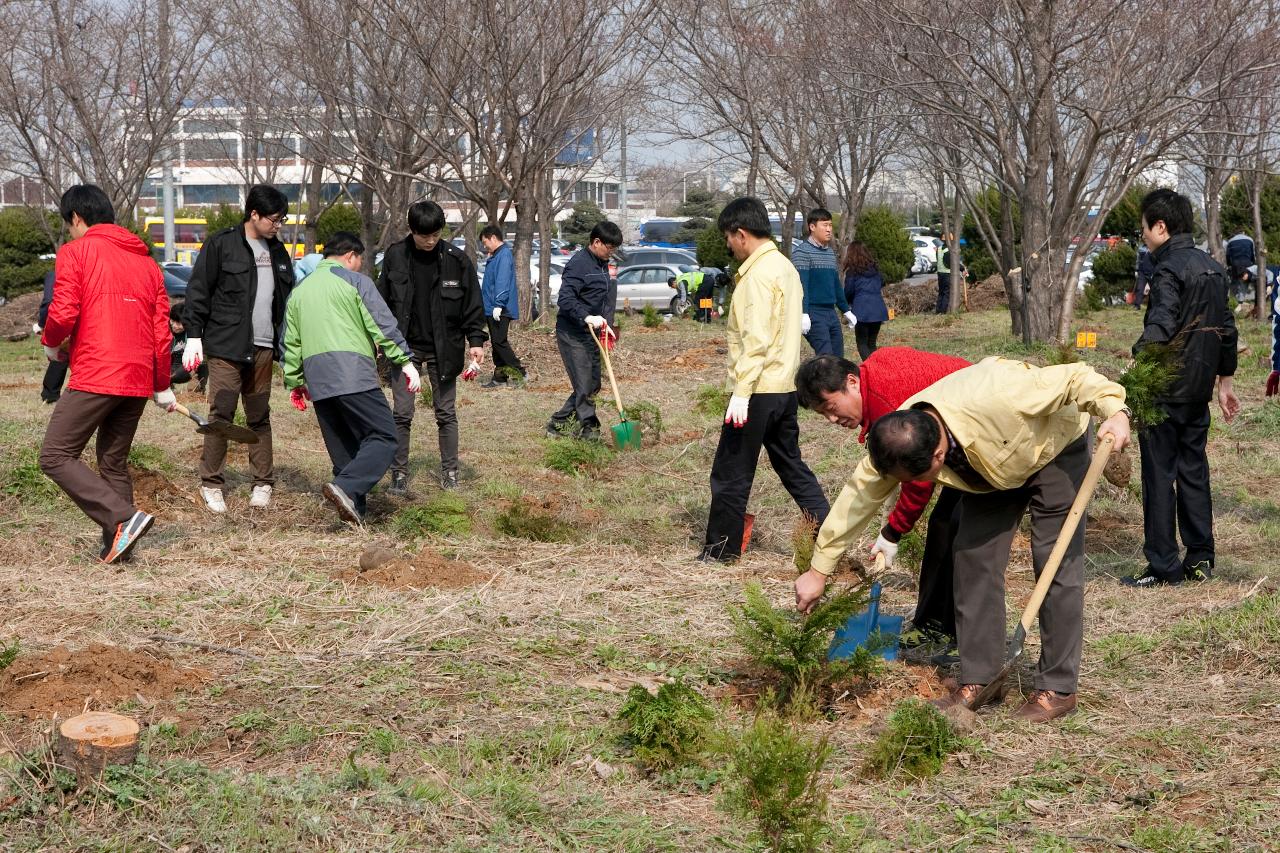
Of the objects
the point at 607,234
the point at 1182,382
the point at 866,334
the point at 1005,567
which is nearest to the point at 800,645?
the point at 1005,567

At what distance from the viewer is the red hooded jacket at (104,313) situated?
601cm

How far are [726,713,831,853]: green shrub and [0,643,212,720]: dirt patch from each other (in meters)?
2.00

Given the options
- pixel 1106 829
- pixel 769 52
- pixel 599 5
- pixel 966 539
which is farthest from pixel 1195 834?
pixel 769 52

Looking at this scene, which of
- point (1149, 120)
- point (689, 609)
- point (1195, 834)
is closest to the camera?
point (1195, 834)

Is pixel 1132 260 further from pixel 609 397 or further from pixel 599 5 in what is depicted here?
pixel 609 397

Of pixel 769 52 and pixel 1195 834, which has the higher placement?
pixel 769 52

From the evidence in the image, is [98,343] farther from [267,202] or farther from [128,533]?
[267,202]

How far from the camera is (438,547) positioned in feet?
22.0

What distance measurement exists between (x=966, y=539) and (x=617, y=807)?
1.47 m

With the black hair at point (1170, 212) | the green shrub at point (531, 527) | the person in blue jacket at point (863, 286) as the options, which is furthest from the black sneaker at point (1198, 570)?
the person in blue jacket at point (863, 286)

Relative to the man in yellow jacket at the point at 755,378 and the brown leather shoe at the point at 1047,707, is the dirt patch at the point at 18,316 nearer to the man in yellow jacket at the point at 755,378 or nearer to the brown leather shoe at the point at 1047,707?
the man in yellow jacket at the point at 755,378

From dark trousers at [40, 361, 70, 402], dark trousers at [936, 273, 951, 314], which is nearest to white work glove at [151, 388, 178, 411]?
dark trousers at [40, 361, 70, 402]

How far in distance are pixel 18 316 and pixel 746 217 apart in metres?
20.8

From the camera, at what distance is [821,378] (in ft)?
14.8
